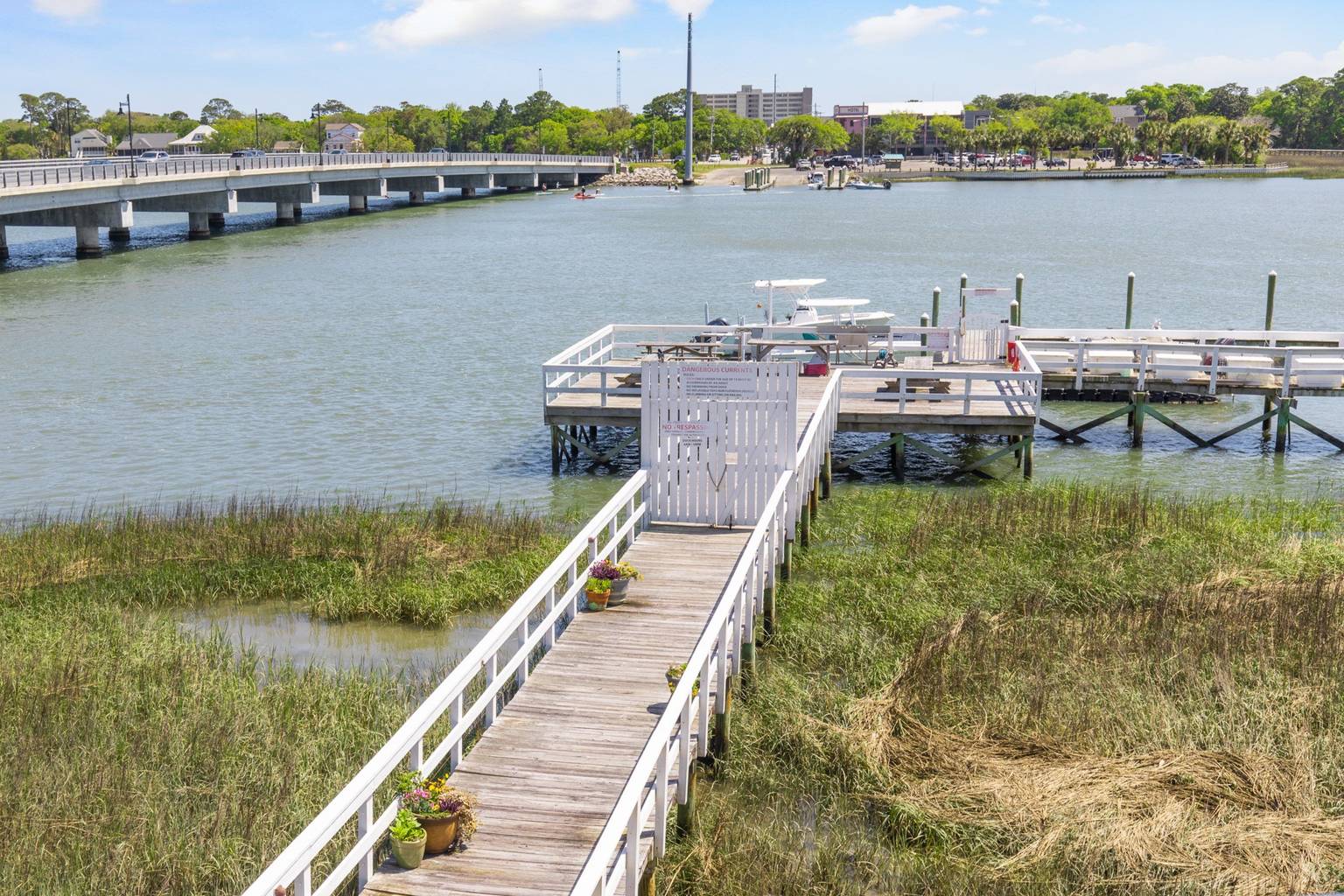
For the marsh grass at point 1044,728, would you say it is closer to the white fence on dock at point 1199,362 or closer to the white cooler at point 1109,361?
the white fence on dock at point 1199,362

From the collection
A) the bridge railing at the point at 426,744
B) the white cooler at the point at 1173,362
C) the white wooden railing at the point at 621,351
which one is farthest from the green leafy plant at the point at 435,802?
the white cooler at the point at 1173,362

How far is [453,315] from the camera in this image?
161 feet

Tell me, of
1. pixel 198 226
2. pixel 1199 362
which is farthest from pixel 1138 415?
pixel 198 226

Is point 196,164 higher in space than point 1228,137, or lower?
lower

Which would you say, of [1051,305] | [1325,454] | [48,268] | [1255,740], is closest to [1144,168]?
[1051,305]

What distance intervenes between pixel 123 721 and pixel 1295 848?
32.4ft

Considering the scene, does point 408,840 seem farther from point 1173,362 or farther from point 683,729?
point 1173,362

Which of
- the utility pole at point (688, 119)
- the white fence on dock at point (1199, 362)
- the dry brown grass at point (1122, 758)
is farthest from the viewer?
the utility pole at point (688, 119)

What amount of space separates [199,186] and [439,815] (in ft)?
235

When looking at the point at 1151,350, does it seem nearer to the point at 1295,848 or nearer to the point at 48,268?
the point at 1295,848

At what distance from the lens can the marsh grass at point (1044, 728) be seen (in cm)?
937

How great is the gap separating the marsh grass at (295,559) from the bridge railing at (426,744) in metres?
3.03

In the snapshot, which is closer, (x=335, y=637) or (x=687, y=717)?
(x=687, y=717)

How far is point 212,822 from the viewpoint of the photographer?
32.5 ft
